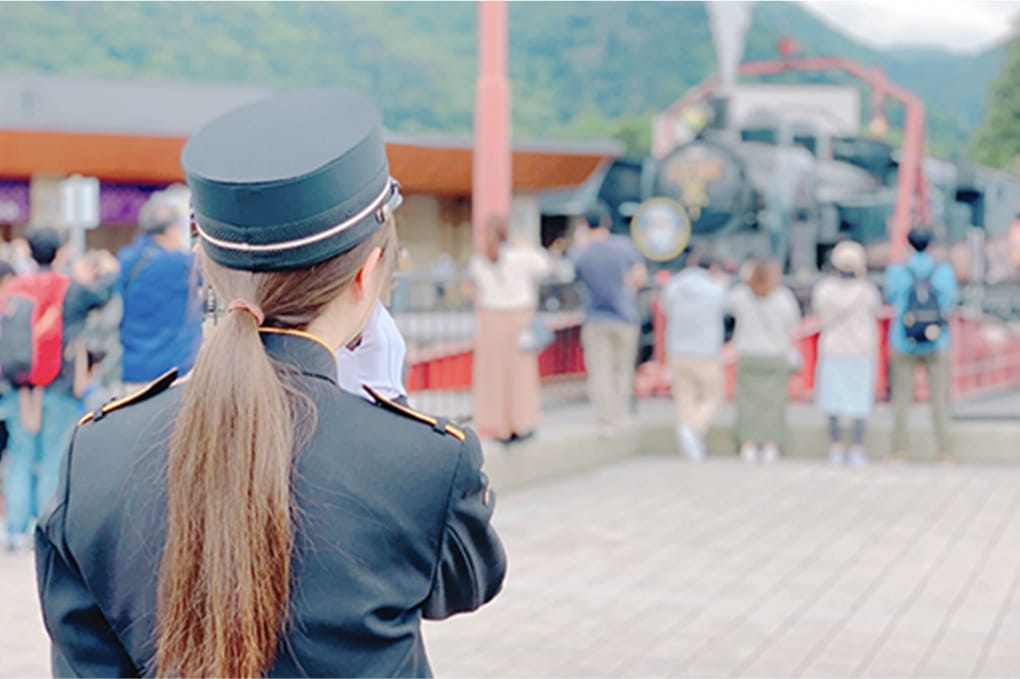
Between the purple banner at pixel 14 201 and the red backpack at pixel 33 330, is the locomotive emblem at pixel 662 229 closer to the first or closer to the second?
the red backpack at pixel 33 330

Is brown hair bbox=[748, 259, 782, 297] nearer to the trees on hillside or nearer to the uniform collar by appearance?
the uniform collar

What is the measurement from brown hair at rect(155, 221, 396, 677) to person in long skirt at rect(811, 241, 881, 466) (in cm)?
829

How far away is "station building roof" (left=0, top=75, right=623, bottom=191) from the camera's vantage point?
23.3 meters

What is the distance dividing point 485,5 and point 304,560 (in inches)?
291

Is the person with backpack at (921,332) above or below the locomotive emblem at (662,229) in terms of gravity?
below

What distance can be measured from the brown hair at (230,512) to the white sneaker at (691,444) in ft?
28.1

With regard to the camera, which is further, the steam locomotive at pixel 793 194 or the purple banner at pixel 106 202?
the purple banner at pixel 106 202

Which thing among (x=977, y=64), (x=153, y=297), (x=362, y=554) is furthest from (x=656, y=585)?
(x=977, y=64)

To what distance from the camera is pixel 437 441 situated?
5.11ft

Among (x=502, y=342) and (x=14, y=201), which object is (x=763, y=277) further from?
(x=14, y=201)

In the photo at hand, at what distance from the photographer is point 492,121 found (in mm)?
8672

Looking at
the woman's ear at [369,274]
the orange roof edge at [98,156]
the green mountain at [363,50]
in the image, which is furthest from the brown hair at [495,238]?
the green mountain at [363,50]

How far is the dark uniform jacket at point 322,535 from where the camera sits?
1499mm

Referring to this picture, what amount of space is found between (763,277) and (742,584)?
4.31 metres
